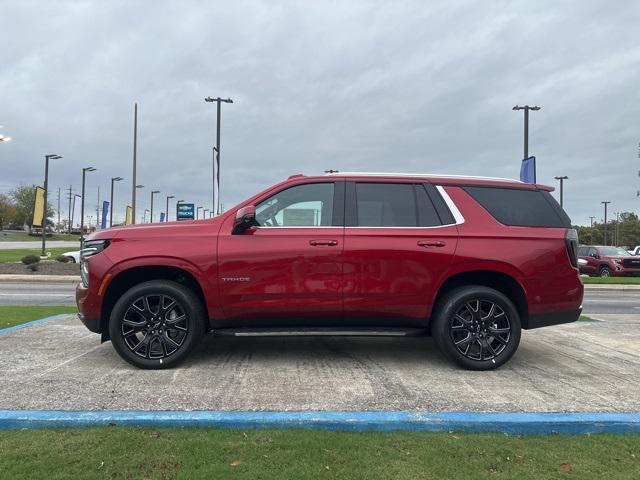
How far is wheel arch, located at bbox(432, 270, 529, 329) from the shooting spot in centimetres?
486

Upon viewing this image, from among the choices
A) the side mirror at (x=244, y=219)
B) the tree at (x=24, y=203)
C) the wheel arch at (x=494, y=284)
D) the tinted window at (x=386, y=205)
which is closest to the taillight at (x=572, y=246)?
the wheel arch at (x=494, y=284)

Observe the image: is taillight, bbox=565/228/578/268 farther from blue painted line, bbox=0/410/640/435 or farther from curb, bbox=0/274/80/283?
curb, bbox=0/274/80/283

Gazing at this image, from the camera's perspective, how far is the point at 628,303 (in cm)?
1406

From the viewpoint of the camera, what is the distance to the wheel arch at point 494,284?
486 centimetres

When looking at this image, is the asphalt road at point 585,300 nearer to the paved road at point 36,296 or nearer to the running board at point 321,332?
the paved road at point 36,296

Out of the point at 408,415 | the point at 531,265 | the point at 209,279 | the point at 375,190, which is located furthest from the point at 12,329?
the point at 531,265

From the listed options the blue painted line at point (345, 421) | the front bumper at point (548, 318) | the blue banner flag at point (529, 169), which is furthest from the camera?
the blue banner flag at point (529, 169)

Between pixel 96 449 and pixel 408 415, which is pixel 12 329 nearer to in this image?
pixel 96 449

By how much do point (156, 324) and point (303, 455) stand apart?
7.45 ft

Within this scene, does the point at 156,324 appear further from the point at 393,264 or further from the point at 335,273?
the point at 393,264

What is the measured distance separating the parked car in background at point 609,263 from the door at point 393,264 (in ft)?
73.0

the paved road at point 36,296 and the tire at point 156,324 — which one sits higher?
the tire at point 156,324

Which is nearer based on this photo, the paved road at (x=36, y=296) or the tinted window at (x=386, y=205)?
the tinted window at (x=386, y=205)

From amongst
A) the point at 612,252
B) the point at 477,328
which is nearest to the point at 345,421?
the point at 477,328
